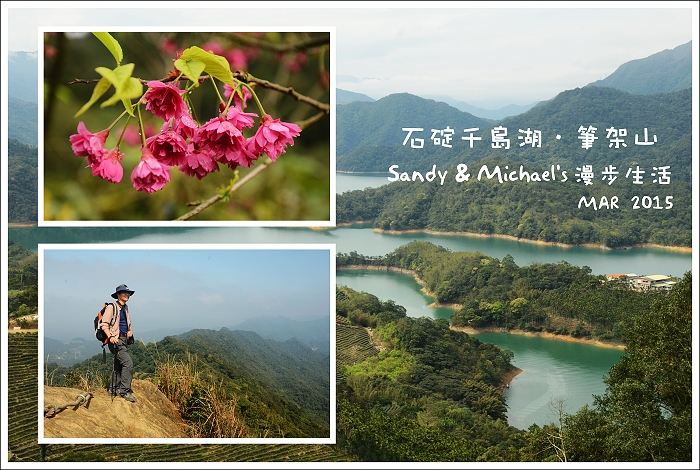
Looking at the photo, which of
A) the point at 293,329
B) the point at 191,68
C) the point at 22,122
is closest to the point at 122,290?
the point at 293,329

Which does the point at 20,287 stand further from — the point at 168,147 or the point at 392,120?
the point at 392,120

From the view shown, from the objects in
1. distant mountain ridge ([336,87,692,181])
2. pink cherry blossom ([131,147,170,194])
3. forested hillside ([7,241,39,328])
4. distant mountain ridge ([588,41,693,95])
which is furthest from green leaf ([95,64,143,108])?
distant mountain ridge ([588,41,693,95])

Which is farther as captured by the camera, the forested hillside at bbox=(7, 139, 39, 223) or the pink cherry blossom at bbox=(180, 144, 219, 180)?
the forested hillside at bbox=(7, 139, 39, 223)

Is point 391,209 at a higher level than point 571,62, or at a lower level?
lower

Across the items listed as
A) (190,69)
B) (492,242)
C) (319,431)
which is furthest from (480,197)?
(190,69)

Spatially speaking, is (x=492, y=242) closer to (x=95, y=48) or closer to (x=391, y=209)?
(x=391, y=209)

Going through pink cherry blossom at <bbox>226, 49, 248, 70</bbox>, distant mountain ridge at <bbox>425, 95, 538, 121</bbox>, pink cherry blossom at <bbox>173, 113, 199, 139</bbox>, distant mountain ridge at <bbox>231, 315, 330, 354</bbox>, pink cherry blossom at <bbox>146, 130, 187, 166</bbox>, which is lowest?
distant mountain ridge at <bbox>231, 315, 330, 354</bbox>

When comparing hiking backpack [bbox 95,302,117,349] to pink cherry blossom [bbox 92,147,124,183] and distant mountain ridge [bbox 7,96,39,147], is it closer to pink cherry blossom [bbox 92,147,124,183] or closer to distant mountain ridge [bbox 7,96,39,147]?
distant mountain ridge [bbox 7,96,39,147]

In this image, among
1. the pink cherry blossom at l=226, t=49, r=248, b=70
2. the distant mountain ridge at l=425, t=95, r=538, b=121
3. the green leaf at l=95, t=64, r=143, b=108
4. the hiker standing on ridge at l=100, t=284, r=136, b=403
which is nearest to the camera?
the green leaf at l=95, t=64, r=143, b=108
